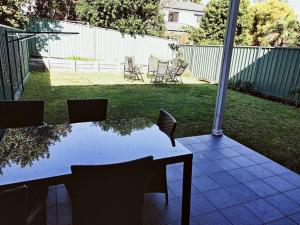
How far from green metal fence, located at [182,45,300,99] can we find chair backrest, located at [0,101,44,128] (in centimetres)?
666

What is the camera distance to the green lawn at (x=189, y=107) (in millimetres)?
4121

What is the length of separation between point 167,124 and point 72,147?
816mm

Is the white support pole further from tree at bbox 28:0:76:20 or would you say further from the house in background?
the house in background

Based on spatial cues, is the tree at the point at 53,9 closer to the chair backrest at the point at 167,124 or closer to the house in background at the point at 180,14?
the house in background at the point at 180,14

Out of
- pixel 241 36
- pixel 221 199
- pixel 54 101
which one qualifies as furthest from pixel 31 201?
pixel 241 36

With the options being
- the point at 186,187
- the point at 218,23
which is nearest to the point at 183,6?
the point at 218,23

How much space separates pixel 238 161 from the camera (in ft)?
10.7

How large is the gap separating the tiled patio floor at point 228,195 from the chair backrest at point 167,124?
72 centimetres

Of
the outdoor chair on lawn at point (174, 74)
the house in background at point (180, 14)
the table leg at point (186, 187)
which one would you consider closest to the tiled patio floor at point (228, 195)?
the table leg at point (186, 187)

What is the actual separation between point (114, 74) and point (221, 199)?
826 centimetres

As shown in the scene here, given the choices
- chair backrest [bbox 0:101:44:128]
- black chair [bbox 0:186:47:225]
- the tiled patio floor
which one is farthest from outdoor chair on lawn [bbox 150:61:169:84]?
black chair [bbox 0:186:47:225]

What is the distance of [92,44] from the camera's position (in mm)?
11219

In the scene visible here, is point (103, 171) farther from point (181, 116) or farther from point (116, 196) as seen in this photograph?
point (181, 116)

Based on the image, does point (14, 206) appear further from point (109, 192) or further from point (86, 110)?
point (86, 110)
